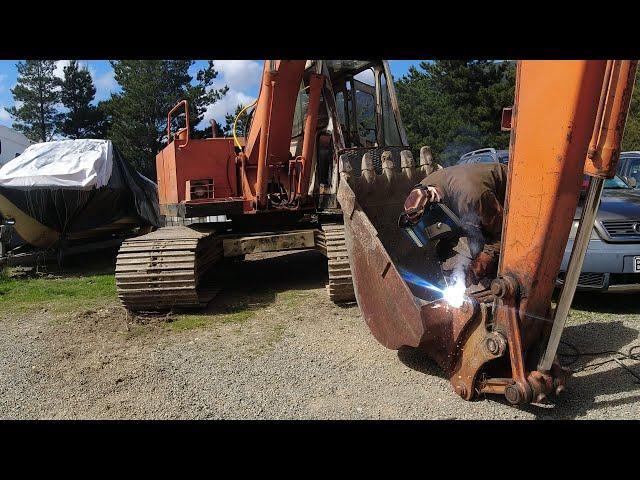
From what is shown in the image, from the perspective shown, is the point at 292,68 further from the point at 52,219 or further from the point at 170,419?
the point at 52,219

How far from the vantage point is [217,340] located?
5.01m

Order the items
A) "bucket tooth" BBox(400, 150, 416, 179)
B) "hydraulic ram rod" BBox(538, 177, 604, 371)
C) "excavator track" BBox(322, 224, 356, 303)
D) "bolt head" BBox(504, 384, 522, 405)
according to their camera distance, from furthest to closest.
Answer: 1. "excavator track" BBox(322, 224, 356, 303)
2. "bucket tooth" BBox(400, 150, 416, 179)
3. "bolt head" BBox(504, 384, 522, 405)
4. "hydraulic ram rod" BBox(538, 177, 604, 371)

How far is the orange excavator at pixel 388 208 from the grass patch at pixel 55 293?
1438 millimetres

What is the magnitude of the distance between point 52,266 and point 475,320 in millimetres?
9305

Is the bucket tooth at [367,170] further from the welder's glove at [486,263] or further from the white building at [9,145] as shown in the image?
the white building at [9,145]

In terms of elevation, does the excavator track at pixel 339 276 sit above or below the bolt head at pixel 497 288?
below

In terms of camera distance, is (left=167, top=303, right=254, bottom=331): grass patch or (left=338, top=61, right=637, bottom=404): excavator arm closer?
(left=338, top=61, right=637, bottom=404): excavator arm

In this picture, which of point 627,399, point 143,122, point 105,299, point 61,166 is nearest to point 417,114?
point 143,122

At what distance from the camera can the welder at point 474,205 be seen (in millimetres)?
3600

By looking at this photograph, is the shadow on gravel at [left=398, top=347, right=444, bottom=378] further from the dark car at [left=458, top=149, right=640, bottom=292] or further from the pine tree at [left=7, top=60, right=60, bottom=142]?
the pine tree at [left=7, top=60, right=60, bottom=142]

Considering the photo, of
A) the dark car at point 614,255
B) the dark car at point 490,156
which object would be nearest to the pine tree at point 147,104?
the dark car at point 490,156

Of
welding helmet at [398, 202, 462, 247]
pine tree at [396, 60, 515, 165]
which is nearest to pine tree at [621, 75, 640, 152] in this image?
pine tree at [396, 60, 515, 165]

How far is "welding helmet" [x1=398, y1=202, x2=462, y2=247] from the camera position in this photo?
383cm

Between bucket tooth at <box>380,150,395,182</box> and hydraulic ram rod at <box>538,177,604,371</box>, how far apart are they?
112 inches
